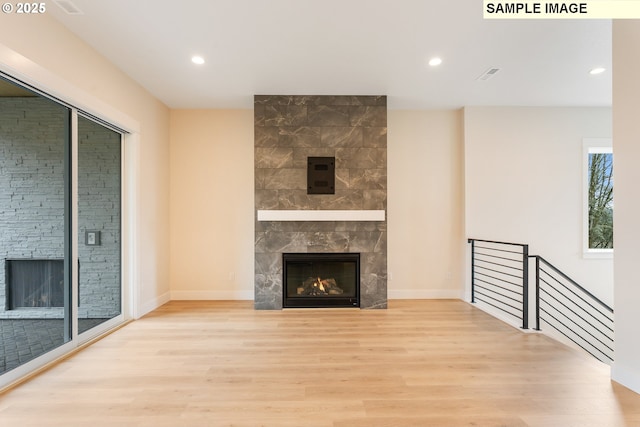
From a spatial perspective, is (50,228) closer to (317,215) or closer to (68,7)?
(68,7)

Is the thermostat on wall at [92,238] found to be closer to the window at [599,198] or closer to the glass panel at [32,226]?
the glass panel at [32,226]

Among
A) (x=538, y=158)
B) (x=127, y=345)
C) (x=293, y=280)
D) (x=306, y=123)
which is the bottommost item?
(x=127, y=345)

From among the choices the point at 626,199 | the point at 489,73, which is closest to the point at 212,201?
the point at 489,73

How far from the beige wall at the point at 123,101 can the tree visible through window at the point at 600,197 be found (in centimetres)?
644

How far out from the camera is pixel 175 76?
3.71m

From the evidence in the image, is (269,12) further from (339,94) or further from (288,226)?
(288,226)

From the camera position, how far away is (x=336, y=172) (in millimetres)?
4359

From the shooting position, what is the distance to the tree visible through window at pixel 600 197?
4895 millimetres

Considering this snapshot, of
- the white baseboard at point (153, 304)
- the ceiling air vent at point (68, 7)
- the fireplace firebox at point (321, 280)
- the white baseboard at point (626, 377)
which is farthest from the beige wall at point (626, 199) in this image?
the white baseboard at point (153, 304)

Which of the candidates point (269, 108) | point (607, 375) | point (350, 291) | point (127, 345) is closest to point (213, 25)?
point (269, 108)

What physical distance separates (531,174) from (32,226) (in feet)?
19.6

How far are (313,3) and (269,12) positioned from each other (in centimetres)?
38

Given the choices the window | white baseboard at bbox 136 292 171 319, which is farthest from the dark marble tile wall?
the window

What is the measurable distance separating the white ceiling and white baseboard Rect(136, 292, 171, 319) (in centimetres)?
278
